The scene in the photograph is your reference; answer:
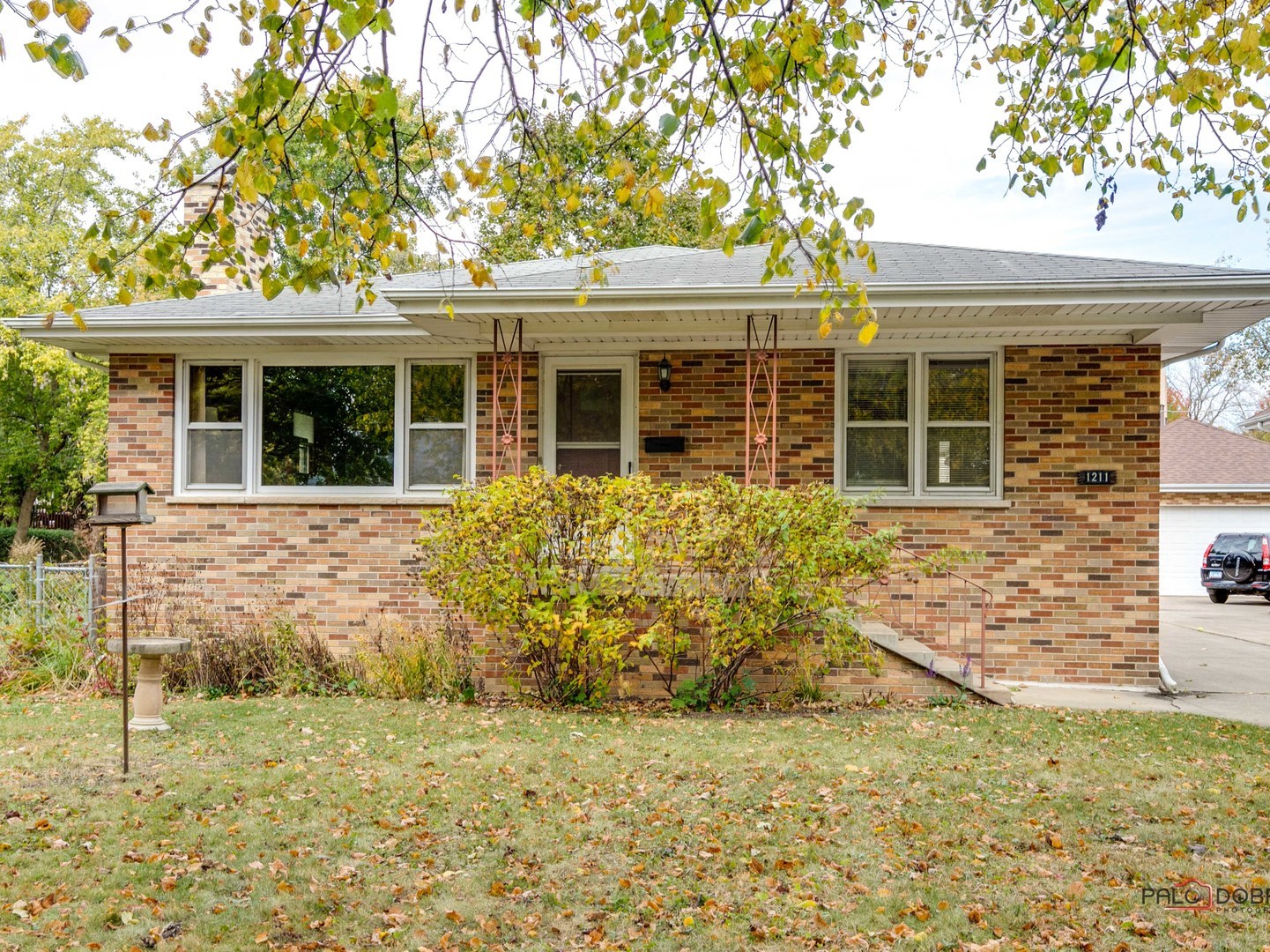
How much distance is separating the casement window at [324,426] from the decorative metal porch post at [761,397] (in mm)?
2853

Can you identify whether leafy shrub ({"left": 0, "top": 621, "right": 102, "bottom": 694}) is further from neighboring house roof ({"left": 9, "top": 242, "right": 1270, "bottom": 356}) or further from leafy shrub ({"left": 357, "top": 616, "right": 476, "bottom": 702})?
neighboring house roof ({"left": 9, "top": 242, "right": 1270, "bottom": 356})

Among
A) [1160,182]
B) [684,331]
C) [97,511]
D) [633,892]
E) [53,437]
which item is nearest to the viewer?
[633,892]

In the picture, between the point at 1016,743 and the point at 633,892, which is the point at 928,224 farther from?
the point at 633,892

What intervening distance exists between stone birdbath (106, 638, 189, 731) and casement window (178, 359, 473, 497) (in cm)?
278

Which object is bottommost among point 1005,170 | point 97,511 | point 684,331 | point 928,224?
point 97,511

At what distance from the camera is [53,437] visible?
21922mm

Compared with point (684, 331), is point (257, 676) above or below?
below

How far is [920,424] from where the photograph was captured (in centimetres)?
909

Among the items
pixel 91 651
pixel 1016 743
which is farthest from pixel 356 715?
pixel 1016 743

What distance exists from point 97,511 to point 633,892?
4319 millimetres

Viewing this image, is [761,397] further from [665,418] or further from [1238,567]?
[1238,567]

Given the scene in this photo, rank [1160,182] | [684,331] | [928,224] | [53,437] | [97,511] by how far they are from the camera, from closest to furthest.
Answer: [1160,182]
[97,511]
[684,331]
[53,437]
[928,224]

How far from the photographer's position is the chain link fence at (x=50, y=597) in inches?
362

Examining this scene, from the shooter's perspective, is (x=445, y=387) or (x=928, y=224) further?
(x=928, y=224)
